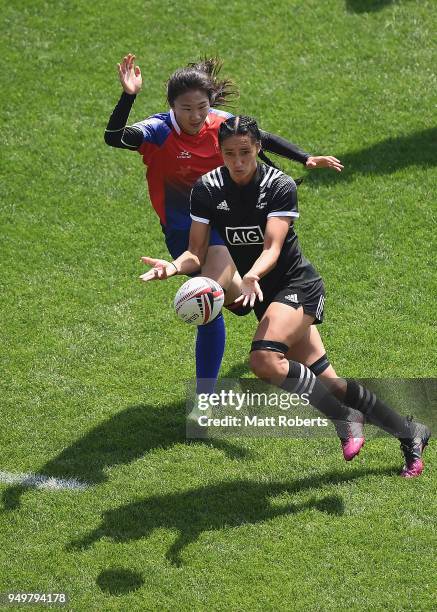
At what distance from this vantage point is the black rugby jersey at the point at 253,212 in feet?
21.7

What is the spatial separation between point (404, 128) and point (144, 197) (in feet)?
9.50

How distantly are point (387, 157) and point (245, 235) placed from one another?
4.32 metres

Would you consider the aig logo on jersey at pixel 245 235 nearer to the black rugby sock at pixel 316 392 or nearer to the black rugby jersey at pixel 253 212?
the black rugby jersey at pixel 253 212

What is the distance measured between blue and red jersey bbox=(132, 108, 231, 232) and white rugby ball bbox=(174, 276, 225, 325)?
1.18 meters

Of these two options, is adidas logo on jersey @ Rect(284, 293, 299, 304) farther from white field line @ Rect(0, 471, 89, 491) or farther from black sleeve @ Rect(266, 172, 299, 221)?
white field line @ Rect(0, 471, 89, 491)

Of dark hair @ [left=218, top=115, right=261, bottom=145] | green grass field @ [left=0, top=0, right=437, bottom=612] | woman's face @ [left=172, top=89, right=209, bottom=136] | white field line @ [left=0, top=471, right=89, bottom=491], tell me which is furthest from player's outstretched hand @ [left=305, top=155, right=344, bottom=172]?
white field line @ [left=0, top=471, right=89, bottom=491]

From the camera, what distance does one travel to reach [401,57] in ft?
39.2

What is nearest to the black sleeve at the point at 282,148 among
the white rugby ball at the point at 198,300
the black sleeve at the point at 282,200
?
the black sleeve at the point at 282,200

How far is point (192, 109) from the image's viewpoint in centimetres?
730

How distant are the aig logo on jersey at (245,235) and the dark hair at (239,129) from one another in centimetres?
58

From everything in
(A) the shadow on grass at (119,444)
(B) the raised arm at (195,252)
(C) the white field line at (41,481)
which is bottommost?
(C) the white field line at (41,481)

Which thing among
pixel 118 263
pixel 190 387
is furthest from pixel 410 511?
pixel 118 263

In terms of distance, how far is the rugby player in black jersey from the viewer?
651 cm

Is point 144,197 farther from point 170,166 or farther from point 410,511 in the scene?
point 410,511
